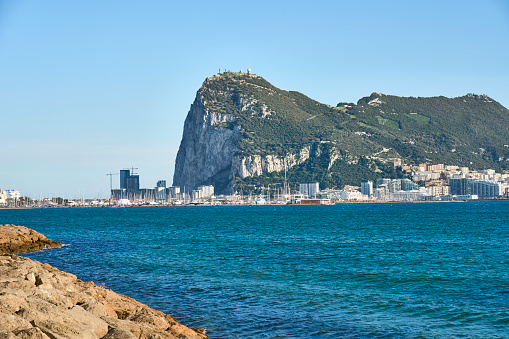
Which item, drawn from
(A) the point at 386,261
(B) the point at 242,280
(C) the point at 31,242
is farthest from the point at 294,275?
(C) the point at 31,242

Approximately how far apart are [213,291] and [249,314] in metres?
4.73

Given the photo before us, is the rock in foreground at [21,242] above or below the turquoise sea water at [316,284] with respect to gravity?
above

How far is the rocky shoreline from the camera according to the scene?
37.6 ft

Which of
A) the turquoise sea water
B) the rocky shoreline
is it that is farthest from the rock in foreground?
the rocky shoreline

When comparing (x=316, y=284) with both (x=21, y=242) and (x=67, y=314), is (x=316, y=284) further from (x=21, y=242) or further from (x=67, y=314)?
(x=21, y=242)

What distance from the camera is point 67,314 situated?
43.1ft

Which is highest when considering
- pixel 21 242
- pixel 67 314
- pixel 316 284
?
pixel 67 314

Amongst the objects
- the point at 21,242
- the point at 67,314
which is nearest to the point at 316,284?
the point at 67,314

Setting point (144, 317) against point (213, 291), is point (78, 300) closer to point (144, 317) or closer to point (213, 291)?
point (144, 317)

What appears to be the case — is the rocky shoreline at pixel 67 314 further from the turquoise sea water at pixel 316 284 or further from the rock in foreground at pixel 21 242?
the rock in foreground at pixel 21 242

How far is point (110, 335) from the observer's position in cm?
1252

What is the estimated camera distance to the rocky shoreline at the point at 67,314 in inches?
451

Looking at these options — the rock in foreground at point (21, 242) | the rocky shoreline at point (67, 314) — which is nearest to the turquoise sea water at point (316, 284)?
the rock in foreground at point (21, 242)

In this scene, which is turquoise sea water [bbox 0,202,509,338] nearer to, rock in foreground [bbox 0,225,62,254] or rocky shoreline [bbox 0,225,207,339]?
rock in foreground [bbox 0,225,62,254]
